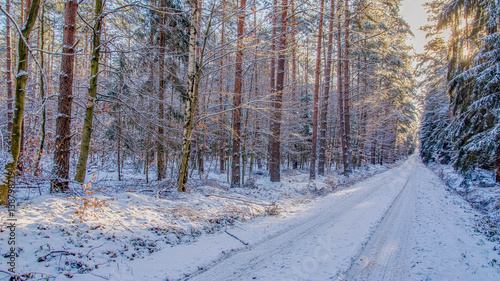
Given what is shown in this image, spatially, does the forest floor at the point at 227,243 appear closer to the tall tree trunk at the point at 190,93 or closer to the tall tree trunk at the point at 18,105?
the tall tree trunk at the point at 18,105

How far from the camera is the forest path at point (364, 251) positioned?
10.9 feet

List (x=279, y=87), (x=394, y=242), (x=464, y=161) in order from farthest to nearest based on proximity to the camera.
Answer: (x=279, y=87)
(x=464, y=161)
(x=394, y=242)

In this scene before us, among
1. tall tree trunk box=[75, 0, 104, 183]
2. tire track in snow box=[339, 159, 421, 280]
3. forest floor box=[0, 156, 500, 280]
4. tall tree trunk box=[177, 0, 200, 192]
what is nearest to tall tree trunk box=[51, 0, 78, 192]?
tall tree trunk box=[75, 0, 104, 183]

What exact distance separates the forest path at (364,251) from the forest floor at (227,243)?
2 centimetres

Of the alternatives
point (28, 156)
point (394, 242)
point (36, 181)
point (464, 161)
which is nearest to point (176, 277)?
point (36, 181)

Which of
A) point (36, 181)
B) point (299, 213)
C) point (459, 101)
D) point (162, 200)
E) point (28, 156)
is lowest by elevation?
point (299, 213)

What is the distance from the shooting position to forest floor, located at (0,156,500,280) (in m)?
3.14

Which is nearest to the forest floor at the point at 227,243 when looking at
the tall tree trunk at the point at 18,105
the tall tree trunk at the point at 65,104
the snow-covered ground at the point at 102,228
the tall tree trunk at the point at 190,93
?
the snow-covered ground at the point at 102,228

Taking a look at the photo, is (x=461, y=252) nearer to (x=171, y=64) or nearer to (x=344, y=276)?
(x=344, y=276)

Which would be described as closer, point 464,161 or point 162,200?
point 162,200

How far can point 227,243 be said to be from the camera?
13.9ft

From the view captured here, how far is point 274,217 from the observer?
608 centimetres

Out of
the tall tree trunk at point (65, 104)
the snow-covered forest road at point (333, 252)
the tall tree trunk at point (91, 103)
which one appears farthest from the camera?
the tall tree trunk at point (91, 103)

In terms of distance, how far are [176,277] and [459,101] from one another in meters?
12.5
